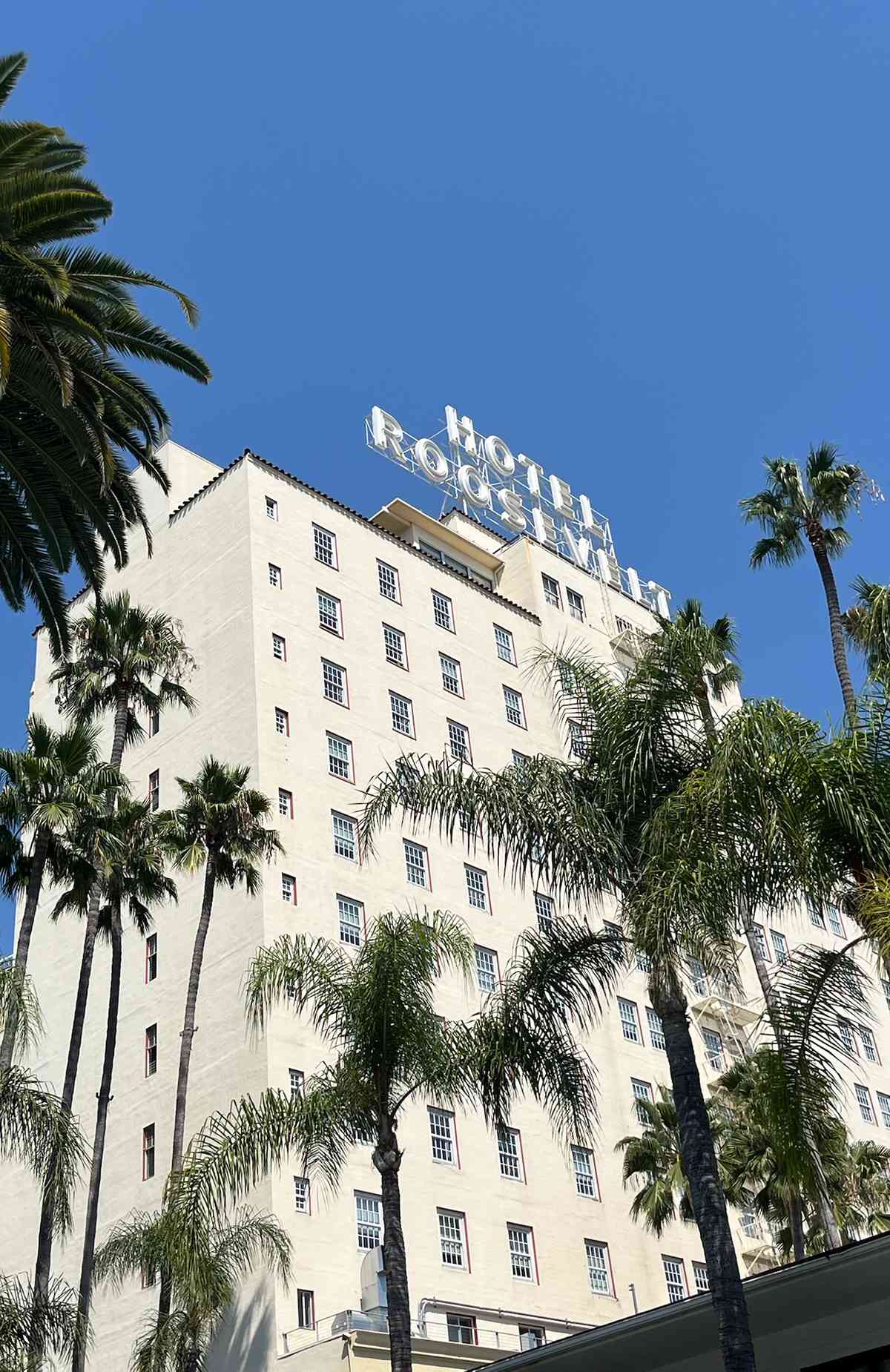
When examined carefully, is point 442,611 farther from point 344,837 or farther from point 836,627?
point 836,627

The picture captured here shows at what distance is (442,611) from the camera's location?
64688 mm

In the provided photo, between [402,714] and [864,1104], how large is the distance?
108ft

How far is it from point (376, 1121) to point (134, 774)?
110 ft

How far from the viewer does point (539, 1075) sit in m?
20.9

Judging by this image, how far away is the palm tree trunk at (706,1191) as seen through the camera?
1745 centimetres

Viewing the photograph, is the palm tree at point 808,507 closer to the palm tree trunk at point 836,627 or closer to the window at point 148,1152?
the palm tree trunk at point 836,627

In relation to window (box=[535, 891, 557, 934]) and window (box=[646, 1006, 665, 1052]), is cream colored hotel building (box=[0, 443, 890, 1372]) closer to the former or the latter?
window (box=[535, 891, 557, 934])

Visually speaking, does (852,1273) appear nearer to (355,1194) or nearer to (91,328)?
(91,328)

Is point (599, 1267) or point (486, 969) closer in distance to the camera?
point (599, 1267)

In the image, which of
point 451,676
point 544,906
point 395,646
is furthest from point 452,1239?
point 451,676

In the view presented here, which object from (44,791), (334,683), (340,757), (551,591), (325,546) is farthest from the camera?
(551,591)

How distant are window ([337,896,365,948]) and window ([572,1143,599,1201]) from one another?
11.6m

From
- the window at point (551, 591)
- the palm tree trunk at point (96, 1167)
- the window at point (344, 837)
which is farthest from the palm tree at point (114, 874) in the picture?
the window at point (551, 591)

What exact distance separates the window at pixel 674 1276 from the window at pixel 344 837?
779 inches
